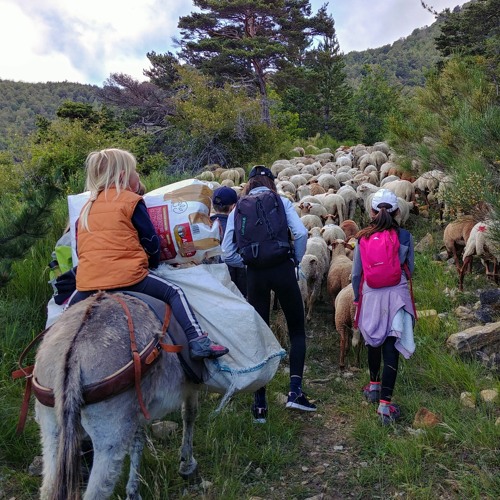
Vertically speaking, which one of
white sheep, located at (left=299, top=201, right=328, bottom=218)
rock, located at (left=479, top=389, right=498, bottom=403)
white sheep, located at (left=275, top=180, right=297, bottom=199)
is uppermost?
white sheep, located at (left=275, top=180, right=297, bottom=199)

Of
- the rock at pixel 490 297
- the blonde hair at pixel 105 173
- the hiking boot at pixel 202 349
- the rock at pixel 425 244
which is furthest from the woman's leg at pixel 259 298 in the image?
the rock at pixel 425 244

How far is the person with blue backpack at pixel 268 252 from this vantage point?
401 cm

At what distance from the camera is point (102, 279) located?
2.89 meters

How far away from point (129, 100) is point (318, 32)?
11364mm

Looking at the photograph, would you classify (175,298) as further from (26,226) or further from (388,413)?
(388,413)

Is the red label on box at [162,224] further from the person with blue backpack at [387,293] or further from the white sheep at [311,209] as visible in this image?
the white sheep at [311,209]

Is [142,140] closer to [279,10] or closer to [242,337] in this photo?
[279,10]

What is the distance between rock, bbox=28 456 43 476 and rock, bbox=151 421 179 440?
88 cm

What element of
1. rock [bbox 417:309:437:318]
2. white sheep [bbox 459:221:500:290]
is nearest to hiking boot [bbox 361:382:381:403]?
rock [bbox 417:309:437:318]

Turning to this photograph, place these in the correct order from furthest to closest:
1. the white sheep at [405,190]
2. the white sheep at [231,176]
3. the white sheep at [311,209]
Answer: the white sheep at [231,176] → the white sheep at [405,190] → the white sheep at [311,209]

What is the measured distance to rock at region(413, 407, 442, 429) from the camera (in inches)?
155

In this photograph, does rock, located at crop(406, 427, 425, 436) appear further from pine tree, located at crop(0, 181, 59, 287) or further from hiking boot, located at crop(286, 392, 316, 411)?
pine tree, located at crop(0, 181, 59, 287)

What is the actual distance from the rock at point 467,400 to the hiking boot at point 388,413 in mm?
559

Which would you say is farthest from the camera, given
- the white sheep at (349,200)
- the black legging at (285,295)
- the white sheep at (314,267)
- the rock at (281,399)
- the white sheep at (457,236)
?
the white sheep at (349,200)
